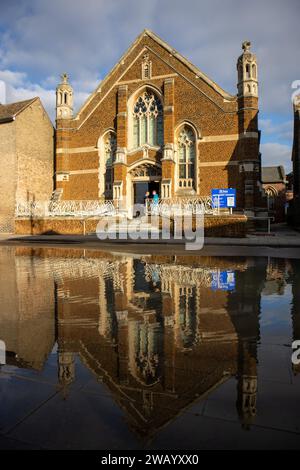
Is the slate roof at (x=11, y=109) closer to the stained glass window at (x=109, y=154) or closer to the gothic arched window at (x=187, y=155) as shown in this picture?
the stained glass window at (x=109, y=154)

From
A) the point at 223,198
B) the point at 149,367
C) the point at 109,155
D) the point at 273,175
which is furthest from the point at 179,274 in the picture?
the point at 273,175

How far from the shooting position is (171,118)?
2533 cm

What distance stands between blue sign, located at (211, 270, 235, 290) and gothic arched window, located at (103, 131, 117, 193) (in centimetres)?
2016

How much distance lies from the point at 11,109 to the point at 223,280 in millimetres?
27097

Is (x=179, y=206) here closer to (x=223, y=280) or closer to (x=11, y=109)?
(x=223, y=280)

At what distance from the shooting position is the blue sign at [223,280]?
7.37m

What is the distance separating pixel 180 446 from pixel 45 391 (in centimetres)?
130

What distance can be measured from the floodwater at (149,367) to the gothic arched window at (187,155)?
754 inches

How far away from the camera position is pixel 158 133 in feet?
88.0

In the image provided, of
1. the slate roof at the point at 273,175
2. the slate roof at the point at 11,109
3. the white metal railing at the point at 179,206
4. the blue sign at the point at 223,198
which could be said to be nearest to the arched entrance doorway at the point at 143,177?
the white metal railing at the point at 179,206

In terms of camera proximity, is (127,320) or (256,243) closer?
Answer: (127,320)

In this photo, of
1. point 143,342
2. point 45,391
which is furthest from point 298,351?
point 45,391

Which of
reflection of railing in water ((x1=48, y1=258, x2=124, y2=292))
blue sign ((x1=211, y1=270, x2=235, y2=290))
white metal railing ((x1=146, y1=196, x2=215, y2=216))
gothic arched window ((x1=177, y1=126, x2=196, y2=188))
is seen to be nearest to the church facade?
gothic arched window ((x1=177, y1=126, x2=196, y2=188))

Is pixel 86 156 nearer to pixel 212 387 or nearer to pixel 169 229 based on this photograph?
pixel 169 229
